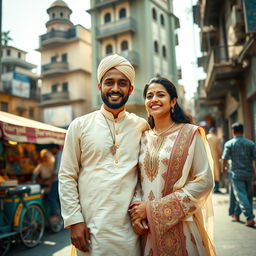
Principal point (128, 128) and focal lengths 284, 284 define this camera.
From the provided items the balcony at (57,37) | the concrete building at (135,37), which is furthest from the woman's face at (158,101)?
the balcony at (57,37)

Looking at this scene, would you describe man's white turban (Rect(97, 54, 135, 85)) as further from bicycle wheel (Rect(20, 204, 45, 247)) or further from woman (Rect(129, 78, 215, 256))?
bicycle wheel (Rect(20, 204, 45, 247))

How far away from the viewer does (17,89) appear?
1014 inches

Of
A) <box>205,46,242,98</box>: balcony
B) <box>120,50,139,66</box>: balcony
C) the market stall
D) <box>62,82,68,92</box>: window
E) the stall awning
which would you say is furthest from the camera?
<box>62,82,68,92</box>: window

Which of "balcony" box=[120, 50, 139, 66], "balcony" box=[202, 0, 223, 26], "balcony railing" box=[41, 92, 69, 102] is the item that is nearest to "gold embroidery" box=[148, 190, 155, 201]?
"balcony" box=[202, 0, 223, 26]

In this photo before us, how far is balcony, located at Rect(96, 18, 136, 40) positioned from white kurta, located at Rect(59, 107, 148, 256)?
811 inches

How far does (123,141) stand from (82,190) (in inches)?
18.4

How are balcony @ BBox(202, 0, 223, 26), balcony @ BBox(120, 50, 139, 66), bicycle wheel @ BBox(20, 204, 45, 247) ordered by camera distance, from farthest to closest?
1. balcony @ BBox(120, 50, 139, 66)
2. balcony @ BBox(202, 0, 223, 26)
3. bicycle wheel @ BBox(20, 204, 45, 247)

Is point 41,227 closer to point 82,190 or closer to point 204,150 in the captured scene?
point 82,190

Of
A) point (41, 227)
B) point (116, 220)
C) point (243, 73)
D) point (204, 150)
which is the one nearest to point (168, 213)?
point (116, 220)

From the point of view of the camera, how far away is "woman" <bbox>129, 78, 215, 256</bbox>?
1.98 m

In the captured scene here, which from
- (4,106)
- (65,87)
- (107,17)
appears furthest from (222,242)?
(4,106)

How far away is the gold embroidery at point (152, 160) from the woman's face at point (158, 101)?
0.74 feet

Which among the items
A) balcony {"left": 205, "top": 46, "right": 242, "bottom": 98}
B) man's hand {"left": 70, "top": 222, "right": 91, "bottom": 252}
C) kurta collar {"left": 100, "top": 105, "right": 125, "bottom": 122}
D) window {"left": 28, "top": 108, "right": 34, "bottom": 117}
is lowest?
man's hand {"left": 70, "top": 222, "right": 91, "bottom": 252}

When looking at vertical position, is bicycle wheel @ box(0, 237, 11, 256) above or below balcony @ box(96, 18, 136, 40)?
below
